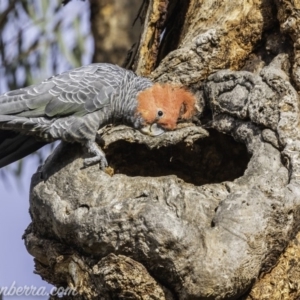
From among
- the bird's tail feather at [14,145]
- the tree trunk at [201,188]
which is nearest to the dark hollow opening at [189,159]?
the tree trunk at [201,188]

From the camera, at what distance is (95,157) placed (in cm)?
356

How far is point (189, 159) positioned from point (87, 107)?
1.91 feet

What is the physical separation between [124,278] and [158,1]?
6.42 feet

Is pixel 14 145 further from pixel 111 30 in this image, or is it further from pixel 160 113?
pixel 111 30

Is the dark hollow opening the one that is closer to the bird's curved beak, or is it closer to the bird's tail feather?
the bird's curved beak

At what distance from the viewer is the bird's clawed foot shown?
3.54 metres

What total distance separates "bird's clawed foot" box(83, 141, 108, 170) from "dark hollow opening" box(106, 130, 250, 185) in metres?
0.20

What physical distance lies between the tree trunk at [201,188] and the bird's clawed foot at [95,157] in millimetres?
34

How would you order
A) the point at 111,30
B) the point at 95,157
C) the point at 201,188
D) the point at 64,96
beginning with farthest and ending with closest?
the point at 111,30
the point at 64,96
the point at 95,157
the point at 201,188

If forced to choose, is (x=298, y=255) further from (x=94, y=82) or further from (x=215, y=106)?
(x=94, y=82)

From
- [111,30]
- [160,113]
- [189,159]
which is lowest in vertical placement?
[111,30]

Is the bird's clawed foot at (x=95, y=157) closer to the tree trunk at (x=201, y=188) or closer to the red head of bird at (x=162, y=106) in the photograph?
the tree trunk at (x=201, y=188)

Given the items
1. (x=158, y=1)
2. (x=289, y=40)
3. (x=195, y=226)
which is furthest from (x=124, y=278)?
(x=158, y=1)

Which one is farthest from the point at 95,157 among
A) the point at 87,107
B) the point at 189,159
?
the point at 189,159
